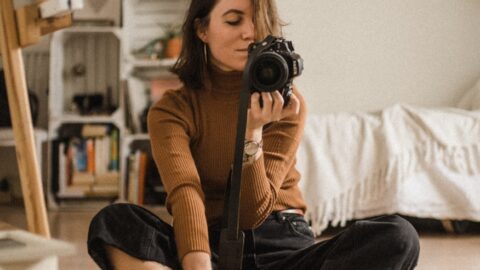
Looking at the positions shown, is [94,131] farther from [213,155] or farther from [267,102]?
[267,102]

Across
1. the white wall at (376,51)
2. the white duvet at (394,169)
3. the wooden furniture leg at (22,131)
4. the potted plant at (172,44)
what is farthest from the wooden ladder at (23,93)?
Result: the potted plant at (172,44)

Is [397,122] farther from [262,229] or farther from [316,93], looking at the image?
[262,229]

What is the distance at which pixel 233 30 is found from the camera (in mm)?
1256

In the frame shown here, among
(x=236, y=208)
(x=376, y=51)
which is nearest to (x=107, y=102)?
(x=376, y=51)

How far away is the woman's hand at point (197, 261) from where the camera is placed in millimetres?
1062

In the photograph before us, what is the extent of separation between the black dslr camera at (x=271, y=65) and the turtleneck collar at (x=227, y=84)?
21 cm

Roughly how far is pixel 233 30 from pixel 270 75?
0.21 m

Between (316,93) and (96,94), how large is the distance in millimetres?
1062

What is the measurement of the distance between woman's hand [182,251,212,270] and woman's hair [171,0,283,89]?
36 cm

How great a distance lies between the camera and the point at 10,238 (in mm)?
673

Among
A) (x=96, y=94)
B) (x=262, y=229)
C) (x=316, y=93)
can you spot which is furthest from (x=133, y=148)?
(x=262, y=229)

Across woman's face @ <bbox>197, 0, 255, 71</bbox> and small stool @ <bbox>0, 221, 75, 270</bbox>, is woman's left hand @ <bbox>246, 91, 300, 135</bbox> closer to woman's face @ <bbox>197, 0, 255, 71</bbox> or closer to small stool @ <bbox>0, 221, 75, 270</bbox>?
woman's face @ <bbox>197, 0, 255, 71</bbox>

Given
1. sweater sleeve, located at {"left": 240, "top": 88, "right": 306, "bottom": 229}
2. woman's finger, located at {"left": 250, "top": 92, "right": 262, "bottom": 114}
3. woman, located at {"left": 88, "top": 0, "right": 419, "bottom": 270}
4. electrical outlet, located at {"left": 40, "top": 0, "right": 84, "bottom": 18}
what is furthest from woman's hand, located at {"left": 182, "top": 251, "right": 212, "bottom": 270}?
electrical outlet, located at {"left": 40, "top": 0, "right": 84, "bottom": 18}

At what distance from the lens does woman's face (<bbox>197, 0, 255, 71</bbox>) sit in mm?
1251
